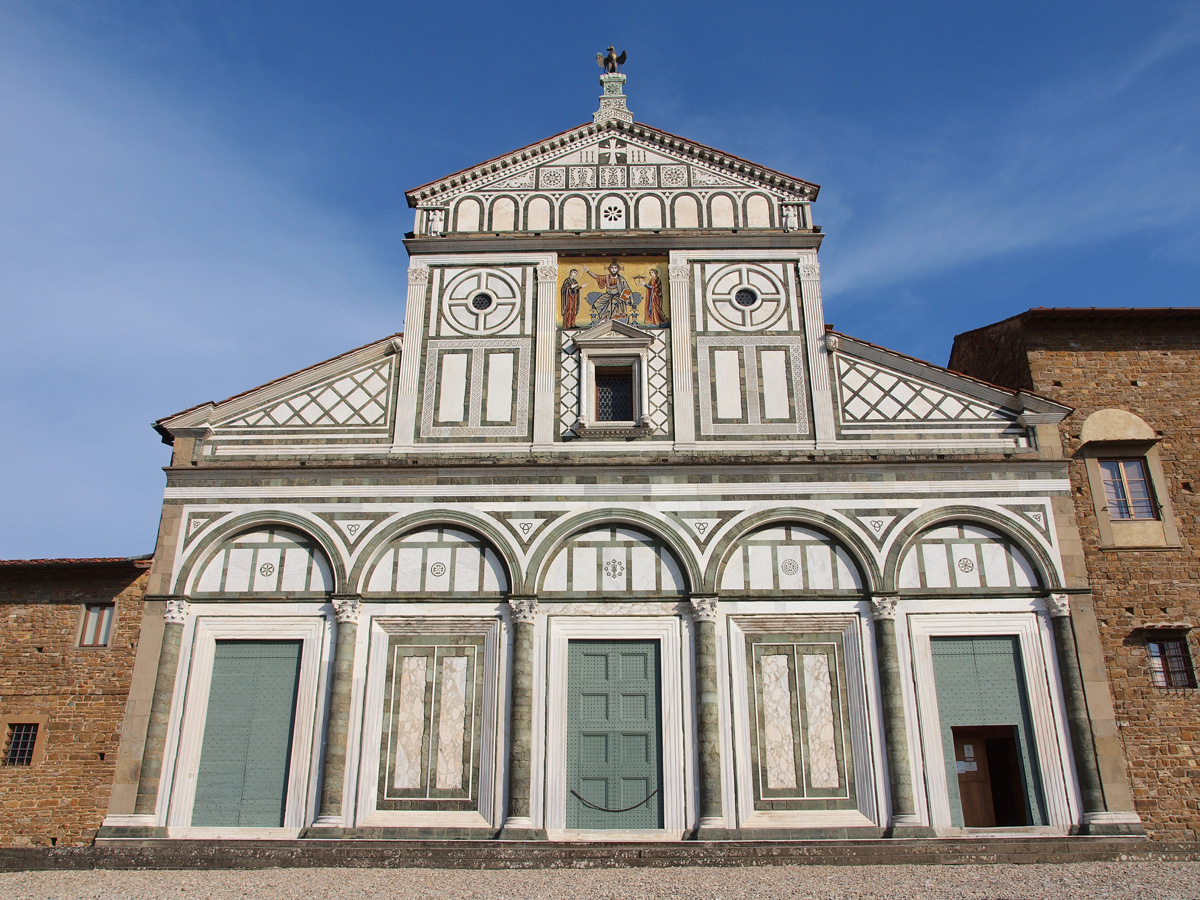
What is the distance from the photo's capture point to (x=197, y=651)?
50.4 ft

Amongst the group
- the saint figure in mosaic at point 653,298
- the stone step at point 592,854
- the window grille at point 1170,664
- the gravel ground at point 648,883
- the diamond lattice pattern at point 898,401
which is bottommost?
the gravel ground at point 648,883

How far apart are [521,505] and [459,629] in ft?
7.58

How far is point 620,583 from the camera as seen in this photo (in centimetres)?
1557

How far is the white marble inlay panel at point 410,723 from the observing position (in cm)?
1459

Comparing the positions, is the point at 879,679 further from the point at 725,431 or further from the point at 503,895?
the point at 503,895

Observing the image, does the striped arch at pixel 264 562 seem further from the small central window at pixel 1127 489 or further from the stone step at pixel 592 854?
the small central window at pixel 1127 489

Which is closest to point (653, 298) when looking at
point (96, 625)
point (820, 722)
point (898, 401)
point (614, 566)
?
point (898, 401)

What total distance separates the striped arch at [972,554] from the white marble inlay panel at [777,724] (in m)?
2.33

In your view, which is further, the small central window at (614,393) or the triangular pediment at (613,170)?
the triangular pediment at (613,170)

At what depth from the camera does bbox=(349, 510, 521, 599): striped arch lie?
614 inches

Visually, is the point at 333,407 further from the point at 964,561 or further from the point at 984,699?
the point at 984,699

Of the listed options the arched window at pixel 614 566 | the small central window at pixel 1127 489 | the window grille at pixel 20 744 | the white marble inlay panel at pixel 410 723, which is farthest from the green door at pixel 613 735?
the window grille at pixel 20 744

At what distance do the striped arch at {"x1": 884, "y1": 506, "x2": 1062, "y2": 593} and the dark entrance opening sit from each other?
2320mm

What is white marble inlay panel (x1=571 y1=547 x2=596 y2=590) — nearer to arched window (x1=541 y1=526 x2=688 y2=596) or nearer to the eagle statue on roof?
arched window (x1=541 y1=526 x2=688 y2=596)
